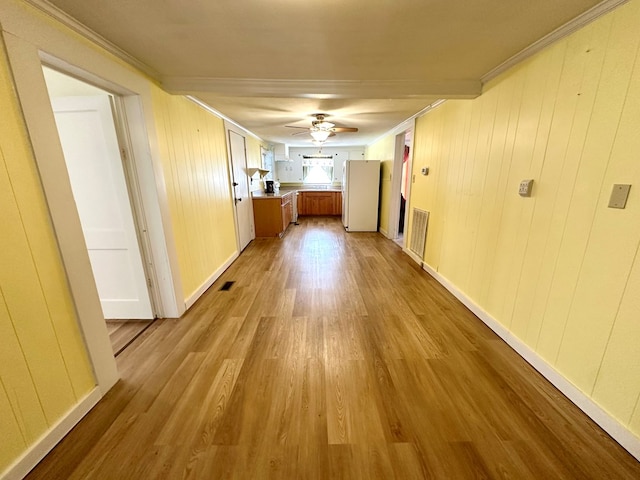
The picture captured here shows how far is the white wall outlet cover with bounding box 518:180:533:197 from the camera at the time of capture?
69.8 inches

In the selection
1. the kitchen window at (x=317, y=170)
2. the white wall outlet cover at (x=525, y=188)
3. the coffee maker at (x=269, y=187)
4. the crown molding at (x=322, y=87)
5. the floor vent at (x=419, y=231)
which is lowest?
the floor vent at (x=419, y=231)

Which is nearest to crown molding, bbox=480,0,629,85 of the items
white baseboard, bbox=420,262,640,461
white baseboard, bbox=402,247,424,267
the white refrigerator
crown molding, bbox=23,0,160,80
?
white baseboard, bbox=420,262,640,461

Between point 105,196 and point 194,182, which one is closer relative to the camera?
point 105,196

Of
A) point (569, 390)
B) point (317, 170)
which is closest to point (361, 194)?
point (317, 170)

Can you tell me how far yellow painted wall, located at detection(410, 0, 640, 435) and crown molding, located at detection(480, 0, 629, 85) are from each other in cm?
4

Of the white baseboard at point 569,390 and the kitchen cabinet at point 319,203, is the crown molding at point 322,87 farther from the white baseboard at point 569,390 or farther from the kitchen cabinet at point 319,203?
the kitchen cabinet at point 319,203

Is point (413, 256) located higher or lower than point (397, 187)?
lower

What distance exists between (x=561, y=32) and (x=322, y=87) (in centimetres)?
167

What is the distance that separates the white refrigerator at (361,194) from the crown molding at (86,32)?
164 inches

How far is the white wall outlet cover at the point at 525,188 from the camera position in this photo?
1773mm

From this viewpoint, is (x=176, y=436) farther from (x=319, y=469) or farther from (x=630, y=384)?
(x=630, y=384)

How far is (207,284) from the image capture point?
3.01 meters

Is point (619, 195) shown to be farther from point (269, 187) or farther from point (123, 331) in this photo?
point (269, 187)

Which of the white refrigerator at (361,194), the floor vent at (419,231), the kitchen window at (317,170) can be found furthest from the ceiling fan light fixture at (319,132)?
the kitchen window at (317,170)
